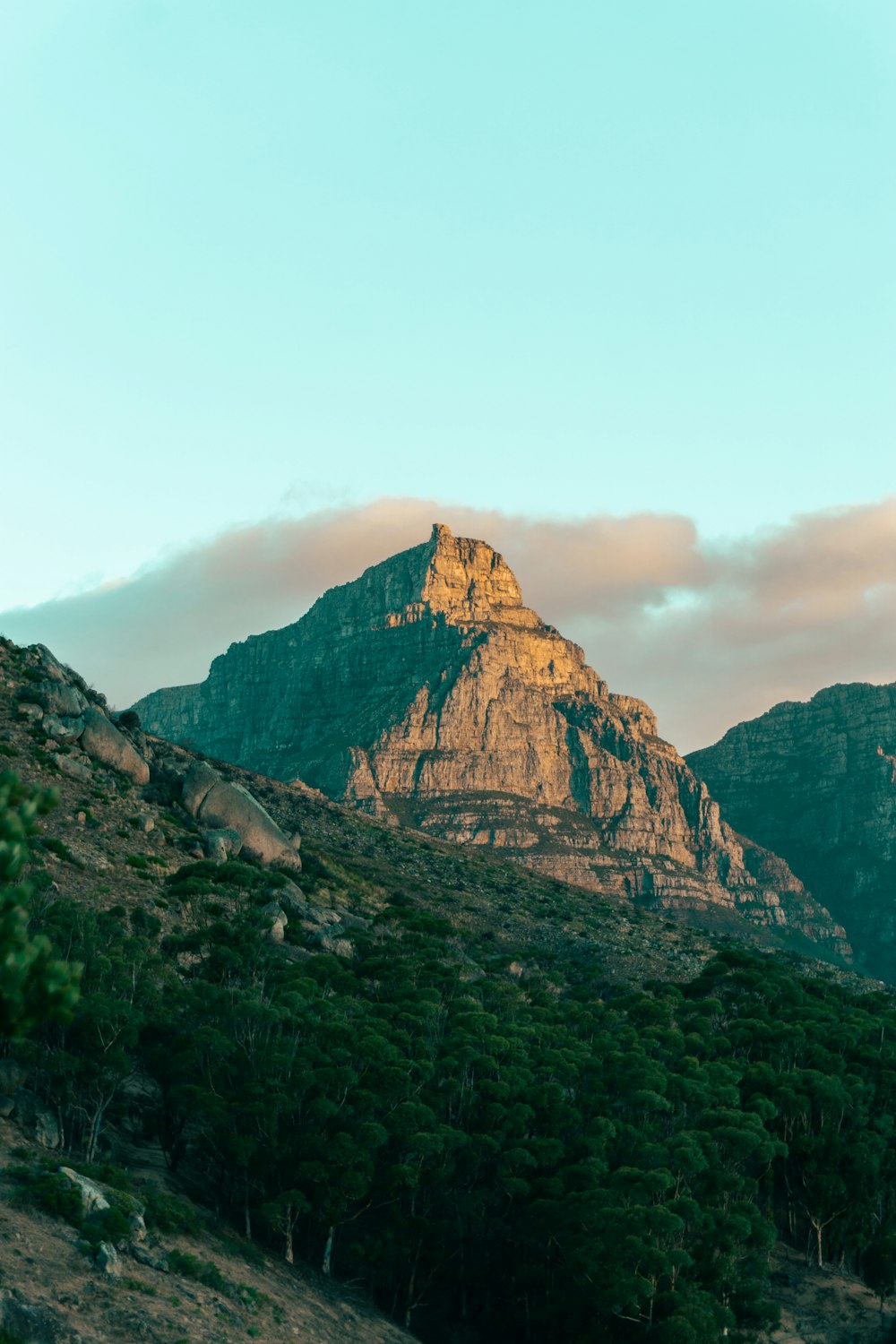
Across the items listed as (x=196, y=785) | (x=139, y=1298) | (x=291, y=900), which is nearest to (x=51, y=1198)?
(x=139, y=1298)

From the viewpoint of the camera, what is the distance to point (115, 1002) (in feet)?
202

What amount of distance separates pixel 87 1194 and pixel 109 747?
214ft

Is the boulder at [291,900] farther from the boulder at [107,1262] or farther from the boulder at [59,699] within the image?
the boulder at [107,1262]

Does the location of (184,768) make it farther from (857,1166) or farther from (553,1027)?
(857,1166)

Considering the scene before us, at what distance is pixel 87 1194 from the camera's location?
177ft

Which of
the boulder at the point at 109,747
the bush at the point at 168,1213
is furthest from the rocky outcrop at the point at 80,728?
the bush at the point at 168,1213

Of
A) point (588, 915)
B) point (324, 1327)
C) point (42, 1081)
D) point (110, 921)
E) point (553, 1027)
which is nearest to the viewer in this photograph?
point (324, 1327)

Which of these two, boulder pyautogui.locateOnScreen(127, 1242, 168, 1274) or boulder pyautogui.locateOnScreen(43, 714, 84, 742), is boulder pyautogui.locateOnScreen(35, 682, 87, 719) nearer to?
boulder pyautogui.locateOnScreen(43, 714, 84, 742)

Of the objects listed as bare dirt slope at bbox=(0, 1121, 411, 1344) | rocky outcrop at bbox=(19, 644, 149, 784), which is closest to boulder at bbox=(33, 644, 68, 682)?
rocky outcrop at bbox=(19, 644, 149, 784)

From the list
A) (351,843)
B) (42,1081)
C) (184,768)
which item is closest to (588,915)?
(351,843)

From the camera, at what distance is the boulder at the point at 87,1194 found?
53719mm

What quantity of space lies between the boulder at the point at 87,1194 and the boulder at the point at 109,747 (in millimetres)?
62850

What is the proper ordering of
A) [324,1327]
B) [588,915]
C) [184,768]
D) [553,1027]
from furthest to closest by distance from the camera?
1. [588,915]
2. [184,768]
3. [553,1027]
4. [324,1327]

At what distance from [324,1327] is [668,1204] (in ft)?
55.0
